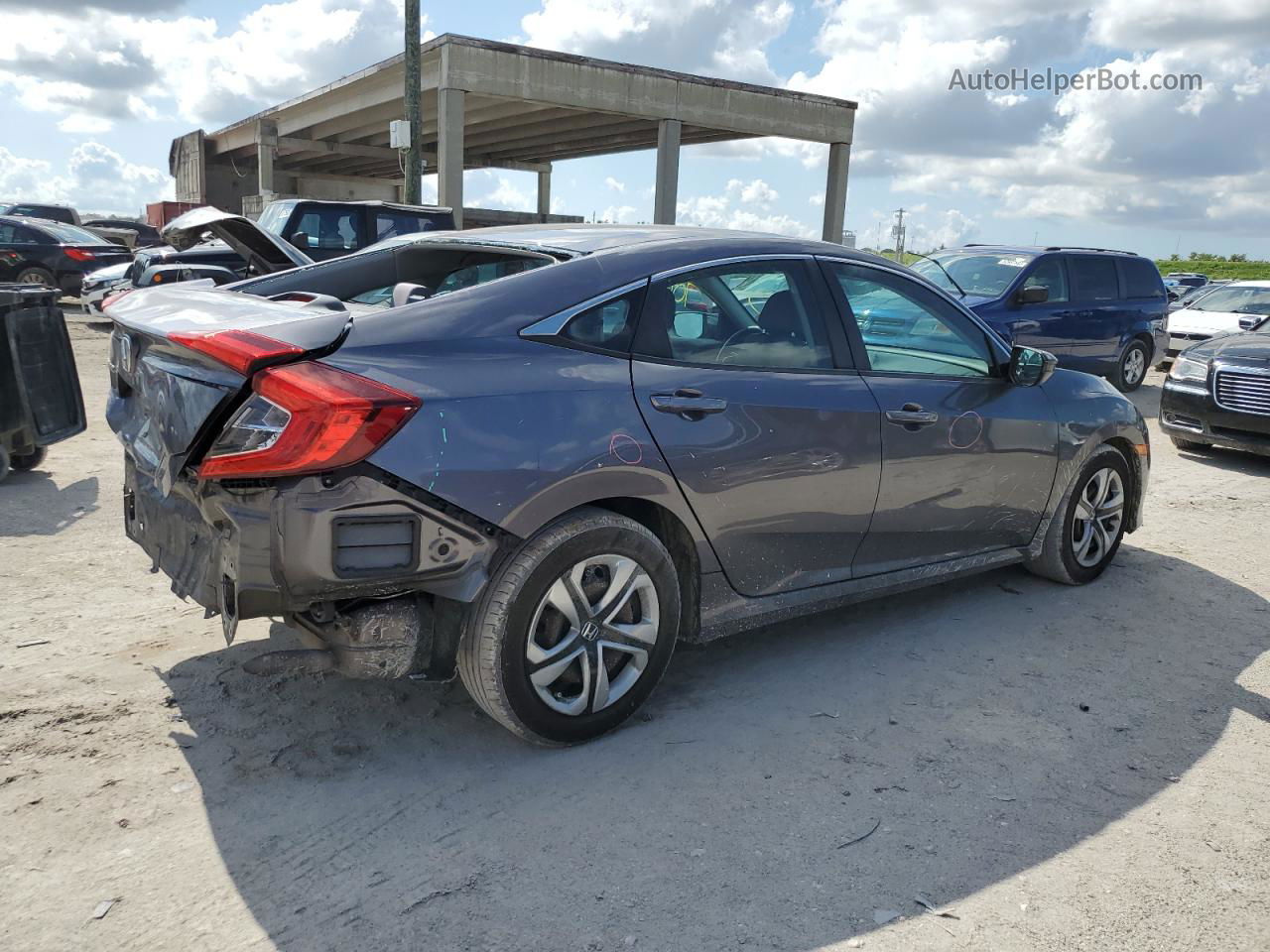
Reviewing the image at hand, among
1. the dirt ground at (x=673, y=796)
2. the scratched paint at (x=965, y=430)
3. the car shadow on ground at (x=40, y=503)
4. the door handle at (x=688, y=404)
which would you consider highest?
the door handle at (x=688, y=404)

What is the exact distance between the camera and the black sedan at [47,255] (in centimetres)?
1781

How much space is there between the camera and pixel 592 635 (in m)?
3.35

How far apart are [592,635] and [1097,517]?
3200 mm

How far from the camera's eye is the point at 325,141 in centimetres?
3394

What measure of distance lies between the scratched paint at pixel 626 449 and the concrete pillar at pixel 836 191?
25.2 meters

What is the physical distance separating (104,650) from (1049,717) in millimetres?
3529

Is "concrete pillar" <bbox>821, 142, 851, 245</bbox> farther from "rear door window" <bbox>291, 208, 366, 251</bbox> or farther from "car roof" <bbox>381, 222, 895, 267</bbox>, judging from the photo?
"car roof" <bbox>381, 222, 895, 267</bbox>

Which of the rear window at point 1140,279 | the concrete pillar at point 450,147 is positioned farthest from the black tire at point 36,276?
the rear window at point 1140,279

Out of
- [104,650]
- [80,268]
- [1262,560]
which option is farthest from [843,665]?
[80,268]

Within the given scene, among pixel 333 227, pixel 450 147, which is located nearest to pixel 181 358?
pixel 333 227

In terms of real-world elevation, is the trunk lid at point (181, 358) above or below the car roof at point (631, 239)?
below

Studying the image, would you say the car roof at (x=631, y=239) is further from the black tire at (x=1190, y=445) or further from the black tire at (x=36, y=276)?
the black tire at (x=36, y=276)

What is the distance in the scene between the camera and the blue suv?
→ 38.8ft

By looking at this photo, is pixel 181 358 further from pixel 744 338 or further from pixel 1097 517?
pixel 1097 517
